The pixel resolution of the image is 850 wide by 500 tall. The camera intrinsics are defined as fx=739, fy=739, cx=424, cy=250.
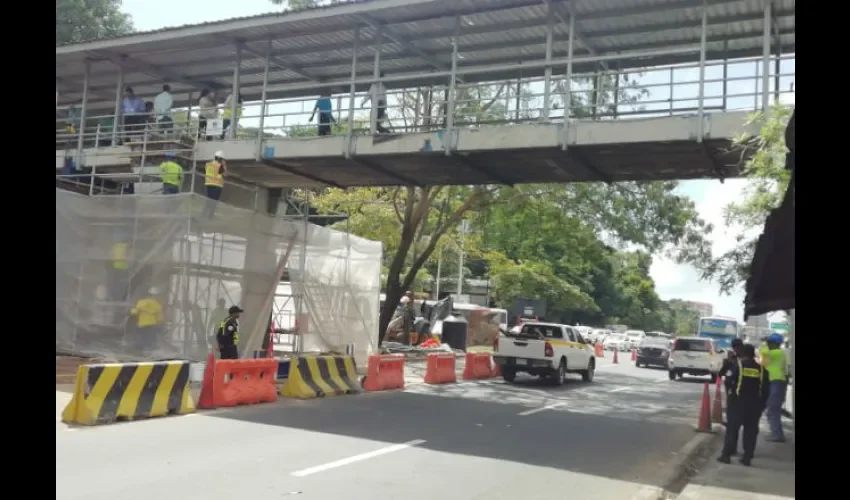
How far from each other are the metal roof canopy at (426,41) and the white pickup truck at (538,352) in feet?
23.5

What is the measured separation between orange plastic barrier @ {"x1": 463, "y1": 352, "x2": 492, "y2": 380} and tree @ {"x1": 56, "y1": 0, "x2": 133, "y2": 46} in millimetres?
22585

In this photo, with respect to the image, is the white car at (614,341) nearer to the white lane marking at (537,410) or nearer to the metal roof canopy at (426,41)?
the metal roof canopy at (426,41)

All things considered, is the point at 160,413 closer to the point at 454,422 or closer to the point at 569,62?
the point at 454,422

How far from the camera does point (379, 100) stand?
1662cm

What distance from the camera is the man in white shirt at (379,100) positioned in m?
14.7

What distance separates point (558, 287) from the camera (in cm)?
5666

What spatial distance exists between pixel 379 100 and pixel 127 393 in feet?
28.8

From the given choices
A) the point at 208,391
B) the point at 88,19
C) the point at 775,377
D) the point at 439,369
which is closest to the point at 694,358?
the point at 439,369

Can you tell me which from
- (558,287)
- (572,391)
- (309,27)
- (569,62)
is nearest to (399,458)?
(569,62)

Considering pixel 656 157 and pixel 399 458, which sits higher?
pixel 656 157

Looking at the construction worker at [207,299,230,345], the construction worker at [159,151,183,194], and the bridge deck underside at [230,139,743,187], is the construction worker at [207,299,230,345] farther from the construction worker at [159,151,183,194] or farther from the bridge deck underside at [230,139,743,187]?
the bridge deck underside at [230,139,743,187]

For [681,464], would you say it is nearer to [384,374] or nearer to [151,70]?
[384,374]
